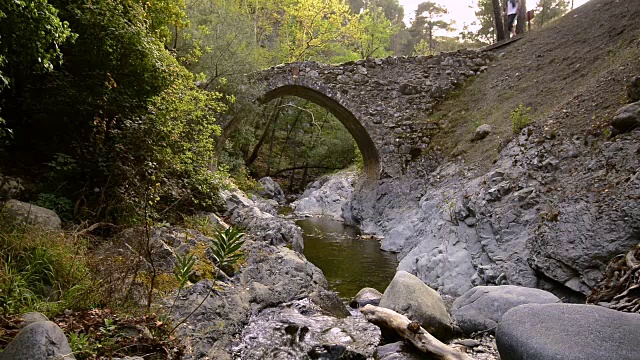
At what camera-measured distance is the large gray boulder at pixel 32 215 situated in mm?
4352

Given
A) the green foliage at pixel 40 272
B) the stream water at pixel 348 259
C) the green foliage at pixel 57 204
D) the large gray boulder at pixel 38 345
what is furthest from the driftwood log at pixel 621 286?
the green foliage at pixel 57 204

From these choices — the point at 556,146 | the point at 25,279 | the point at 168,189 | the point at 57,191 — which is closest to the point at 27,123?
the point at 57,191

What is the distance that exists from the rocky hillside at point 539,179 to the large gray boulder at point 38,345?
6.10m

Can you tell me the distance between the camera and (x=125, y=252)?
4.68 meters

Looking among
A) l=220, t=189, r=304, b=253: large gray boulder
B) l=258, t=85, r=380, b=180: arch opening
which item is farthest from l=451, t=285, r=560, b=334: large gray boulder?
l=258, t=85, r=380, b=180: arch opening

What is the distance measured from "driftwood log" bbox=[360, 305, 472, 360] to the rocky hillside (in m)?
2.45

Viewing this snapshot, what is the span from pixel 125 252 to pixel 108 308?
110 cm

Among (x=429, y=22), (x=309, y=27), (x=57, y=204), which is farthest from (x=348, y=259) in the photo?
(x=429, y=22)

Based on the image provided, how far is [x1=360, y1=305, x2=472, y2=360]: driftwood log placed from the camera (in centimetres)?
457

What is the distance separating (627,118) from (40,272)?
26.7 ft

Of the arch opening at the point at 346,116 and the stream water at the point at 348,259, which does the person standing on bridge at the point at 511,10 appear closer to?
the arch opening at the point at 346,116

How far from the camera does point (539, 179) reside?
747 cm

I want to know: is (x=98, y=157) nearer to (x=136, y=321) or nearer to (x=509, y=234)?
(x=136, y=321)

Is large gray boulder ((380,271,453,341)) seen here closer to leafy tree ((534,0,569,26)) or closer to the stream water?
the stream water
